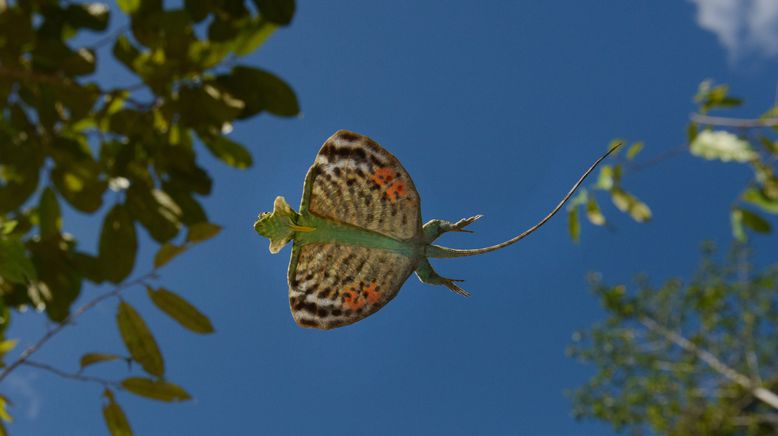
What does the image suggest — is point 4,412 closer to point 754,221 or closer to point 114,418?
point 114,418

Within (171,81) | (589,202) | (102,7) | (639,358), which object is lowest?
(639,358)

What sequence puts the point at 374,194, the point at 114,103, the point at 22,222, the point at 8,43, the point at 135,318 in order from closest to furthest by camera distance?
1. the point at 374,194
2. the point at 135,318
3. the point at 8,43
4. the point at 114,103
5. the point at 22,222

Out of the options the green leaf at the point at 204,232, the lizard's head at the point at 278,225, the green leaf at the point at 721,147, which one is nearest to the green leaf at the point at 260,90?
the green leaf at the point at 204,232

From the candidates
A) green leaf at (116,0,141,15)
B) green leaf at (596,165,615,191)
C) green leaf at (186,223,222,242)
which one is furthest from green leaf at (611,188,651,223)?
green leaf at (116,0,141,15)

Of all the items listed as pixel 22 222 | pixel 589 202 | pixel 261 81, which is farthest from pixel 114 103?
pixel 589 202

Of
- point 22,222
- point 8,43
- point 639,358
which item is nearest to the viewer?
point 8,43

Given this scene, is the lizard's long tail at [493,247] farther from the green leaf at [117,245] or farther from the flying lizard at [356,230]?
the green leaf at [117,245]

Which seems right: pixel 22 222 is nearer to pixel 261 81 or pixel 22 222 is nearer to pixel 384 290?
pixel 261 81
